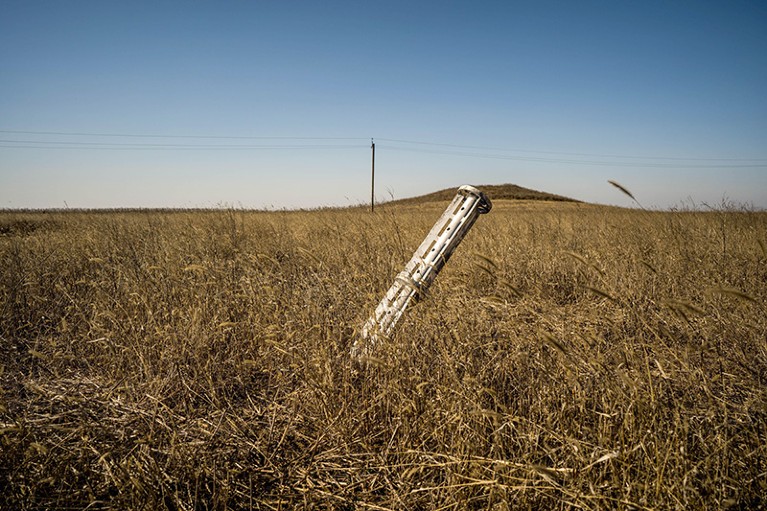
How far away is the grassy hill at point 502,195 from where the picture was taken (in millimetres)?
29581

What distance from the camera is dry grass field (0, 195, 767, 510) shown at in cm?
119

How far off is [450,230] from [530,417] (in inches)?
48.2

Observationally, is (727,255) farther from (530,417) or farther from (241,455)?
(241,455)

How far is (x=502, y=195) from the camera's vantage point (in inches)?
1166

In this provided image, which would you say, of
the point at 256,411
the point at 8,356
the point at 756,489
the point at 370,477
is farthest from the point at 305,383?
the point at 8,356

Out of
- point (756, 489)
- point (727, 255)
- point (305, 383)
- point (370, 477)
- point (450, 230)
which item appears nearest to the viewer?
point (756, 489)

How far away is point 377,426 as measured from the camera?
155cm

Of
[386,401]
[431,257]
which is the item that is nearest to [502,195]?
[431,257]

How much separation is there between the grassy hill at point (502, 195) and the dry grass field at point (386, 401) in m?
27.0

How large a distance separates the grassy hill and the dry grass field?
88.7 feet

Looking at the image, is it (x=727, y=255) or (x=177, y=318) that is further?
(x=727, y=255)

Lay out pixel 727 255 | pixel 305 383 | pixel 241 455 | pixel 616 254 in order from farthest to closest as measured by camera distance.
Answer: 1. pixel 616 254
2. pixel 727 255
3. pixel 305 383
4. pixel 241 455

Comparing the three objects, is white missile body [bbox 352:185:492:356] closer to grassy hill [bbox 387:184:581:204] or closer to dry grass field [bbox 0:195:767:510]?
dry grass field [bbox 0:195:767:510]

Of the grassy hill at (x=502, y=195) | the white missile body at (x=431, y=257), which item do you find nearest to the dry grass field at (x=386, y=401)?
the white missile body at (x=431, y=257)
